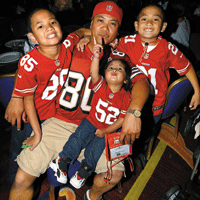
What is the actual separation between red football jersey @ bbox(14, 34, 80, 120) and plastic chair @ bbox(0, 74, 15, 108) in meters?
0.22

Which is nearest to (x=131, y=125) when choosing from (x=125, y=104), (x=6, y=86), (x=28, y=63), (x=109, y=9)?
A: (x=125, y=104)

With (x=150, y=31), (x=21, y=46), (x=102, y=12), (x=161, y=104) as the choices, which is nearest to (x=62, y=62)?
(x=102, y=12)

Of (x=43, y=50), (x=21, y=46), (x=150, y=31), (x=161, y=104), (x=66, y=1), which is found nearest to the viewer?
(x=43, y=50)

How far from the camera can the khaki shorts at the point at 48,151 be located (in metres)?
1.42

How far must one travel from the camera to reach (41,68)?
142cm

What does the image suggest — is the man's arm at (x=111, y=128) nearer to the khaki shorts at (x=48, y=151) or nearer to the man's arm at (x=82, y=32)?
the khaki shorts at (x=48, y=151)

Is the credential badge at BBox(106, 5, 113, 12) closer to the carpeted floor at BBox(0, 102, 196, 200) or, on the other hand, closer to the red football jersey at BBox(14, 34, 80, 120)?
the red football jersey at BBox(14, 34, 80, 120)

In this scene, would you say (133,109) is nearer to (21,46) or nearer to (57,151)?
(57,151)

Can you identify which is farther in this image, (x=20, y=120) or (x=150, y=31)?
(x=150, y=31)

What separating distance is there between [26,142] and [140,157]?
1498 millimetres

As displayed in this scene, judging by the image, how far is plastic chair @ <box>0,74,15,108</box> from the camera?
1.51 meters

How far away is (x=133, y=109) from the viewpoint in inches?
50.9

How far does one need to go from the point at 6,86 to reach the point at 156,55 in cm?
150

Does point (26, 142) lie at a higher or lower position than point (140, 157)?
higher
